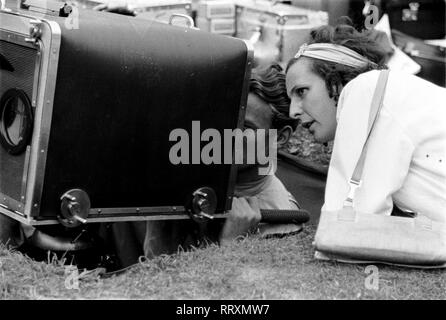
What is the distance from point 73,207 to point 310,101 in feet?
3.96

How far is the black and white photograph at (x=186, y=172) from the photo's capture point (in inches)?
113

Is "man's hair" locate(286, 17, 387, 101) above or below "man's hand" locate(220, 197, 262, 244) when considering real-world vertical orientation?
above

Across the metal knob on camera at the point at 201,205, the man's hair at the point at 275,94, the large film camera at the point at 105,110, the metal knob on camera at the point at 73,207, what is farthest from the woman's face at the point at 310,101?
the metal knob on camera at the point at 73,207

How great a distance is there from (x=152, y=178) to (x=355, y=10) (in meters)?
3.93

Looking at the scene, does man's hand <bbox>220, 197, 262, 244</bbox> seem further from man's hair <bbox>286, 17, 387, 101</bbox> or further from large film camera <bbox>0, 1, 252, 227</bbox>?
man's hair <bbox>286, 17, 387, 101</bbox>

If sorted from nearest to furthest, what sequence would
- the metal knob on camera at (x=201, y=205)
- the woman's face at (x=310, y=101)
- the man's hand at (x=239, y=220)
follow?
the metal knob on camera at (x=201, y=205), the man's hand at (x=239, y=220), the woman's face at (x=310, y=101)

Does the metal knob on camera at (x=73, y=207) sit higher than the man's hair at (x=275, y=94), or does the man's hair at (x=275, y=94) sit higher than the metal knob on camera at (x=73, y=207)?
the man's hair at (x=275, y=94)

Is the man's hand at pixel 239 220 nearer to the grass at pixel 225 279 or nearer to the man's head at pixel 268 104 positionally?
the grass at pixel 225 279

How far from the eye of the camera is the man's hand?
3.47 meters

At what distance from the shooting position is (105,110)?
2.97 meters

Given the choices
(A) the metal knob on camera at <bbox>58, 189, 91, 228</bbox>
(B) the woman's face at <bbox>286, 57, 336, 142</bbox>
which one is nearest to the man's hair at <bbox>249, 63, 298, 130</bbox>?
(B) the woman's face at <bbox>286, 57, 336, 142</bbox>

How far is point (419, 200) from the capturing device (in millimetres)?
3154

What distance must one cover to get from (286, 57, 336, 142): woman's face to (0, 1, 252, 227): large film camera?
426 millimetres

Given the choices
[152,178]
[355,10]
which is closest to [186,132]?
[152,178]
